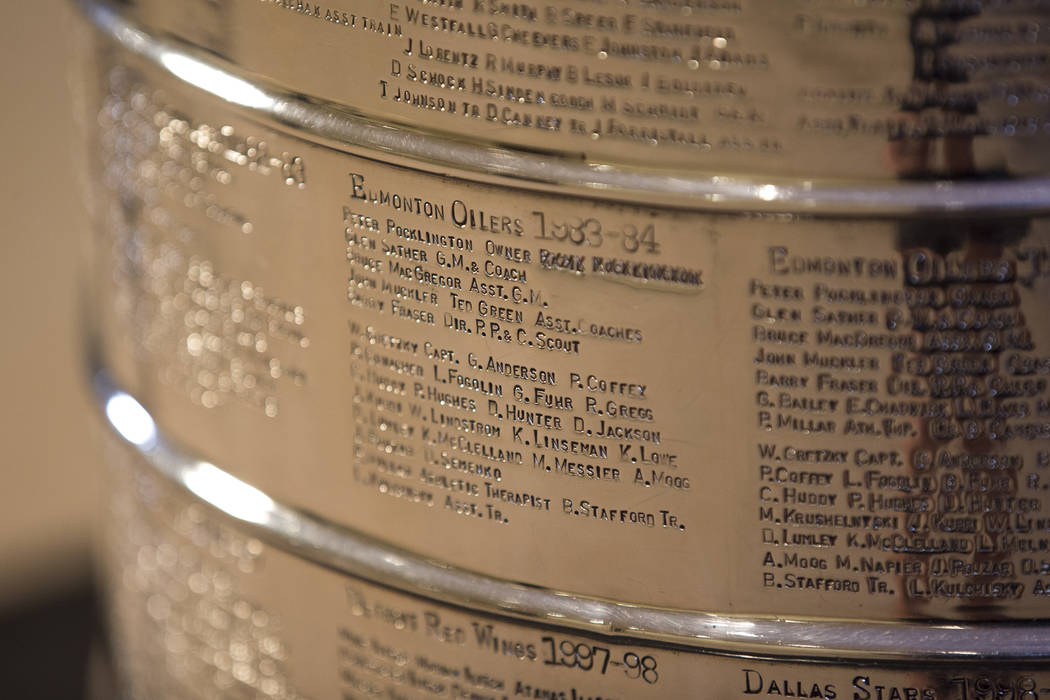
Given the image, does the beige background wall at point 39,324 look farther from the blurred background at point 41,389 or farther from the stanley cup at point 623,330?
the stanley cup at point 623,330

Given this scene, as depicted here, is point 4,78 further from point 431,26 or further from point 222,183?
point 431,26

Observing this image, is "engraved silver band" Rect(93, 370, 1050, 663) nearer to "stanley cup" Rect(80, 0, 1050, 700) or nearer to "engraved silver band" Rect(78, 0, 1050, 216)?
"stanley cup" Rect(80, 0, 1050, 700)

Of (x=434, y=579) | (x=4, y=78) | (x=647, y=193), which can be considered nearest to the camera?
(x=647, y=193)

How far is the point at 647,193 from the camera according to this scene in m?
0.62

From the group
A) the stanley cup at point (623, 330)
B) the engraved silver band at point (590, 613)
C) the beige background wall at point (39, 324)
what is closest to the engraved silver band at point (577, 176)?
the stanley cup at point (623, 330)

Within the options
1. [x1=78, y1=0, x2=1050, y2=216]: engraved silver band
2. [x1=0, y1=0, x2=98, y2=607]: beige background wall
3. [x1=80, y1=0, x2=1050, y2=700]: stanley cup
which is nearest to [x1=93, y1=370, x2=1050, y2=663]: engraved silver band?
[x1=80, y1=0, x2=1050, y2=700]: stanley cup

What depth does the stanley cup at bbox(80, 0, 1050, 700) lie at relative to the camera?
59 cm

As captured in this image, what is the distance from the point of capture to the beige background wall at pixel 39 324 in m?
1.60

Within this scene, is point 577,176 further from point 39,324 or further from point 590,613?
point 39,324

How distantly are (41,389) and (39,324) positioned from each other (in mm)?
102

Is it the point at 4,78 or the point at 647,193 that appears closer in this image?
the point at 647,193

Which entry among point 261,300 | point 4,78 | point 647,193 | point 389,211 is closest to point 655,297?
point 647,193

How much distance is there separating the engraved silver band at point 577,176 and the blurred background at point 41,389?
906 millimetres

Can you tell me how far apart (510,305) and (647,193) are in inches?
4.0
